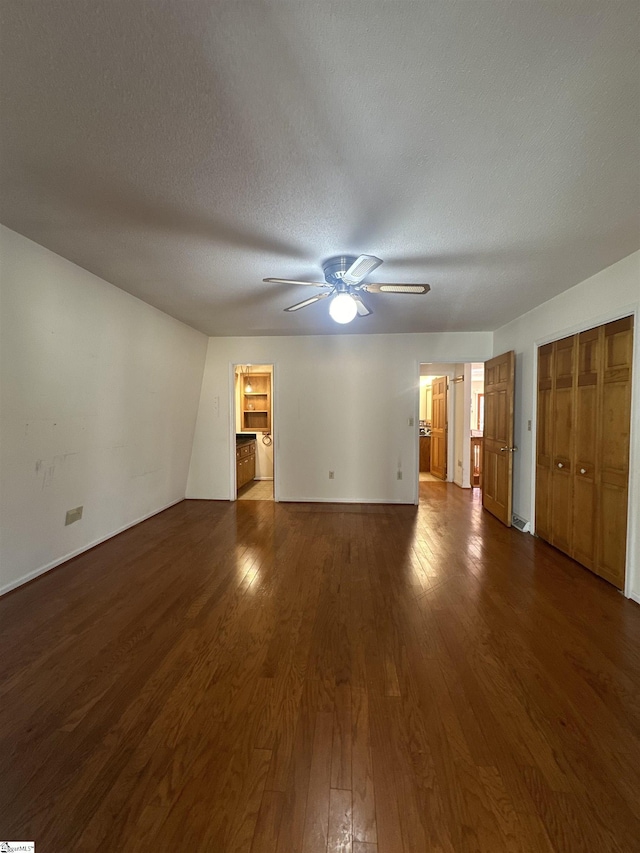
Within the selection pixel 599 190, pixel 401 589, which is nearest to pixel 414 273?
pixel 599 190

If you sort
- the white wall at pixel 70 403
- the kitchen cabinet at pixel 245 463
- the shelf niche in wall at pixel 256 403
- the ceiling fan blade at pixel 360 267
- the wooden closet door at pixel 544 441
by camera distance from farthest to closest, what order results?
the shelf niche in wall at pixel 256 403, the kitchen cabinet at pixel 245 463, the wooden closet door at pixel 544 441, the white wall at pixel 70 403, the ceiling fan blade at pixel 360 267

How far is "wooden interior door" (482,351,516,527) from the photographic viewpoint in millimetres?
3944

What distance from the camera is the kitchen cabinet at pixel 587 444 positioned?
2.56 metres

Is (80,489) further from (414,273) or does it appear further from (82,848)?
(414,273)

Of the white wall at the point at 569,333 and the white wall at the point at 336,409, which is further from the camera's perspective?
the white wall at the point at 336,409

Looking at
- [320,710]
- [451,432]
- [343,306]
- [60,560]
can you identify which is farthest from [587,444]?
[60,560]

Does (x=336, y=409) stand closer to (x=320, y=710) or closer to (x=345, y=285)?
(x=345, y=285)

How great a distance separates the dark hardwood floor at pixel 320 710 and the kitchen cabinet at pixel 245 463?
2.78 metres

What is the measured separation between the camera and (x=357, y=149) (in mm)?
1455

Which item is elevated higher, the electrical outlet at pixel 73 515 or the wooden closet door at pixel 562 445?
the wooden closet door at pixel 562 445

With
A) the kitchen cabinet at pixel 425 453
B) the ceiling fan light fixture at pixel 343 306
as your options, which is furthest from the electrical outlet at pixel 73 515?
the kitchen cabinet at pixel 425 453

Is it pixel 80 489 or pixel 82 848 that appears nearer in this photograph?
pixel 82 848

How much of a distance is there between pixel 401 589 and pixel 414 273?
2567 millimetres

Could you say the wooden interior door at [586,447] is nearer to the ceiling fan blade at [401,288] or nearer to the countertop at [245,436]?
the ceiling fan blade at [401,288]
